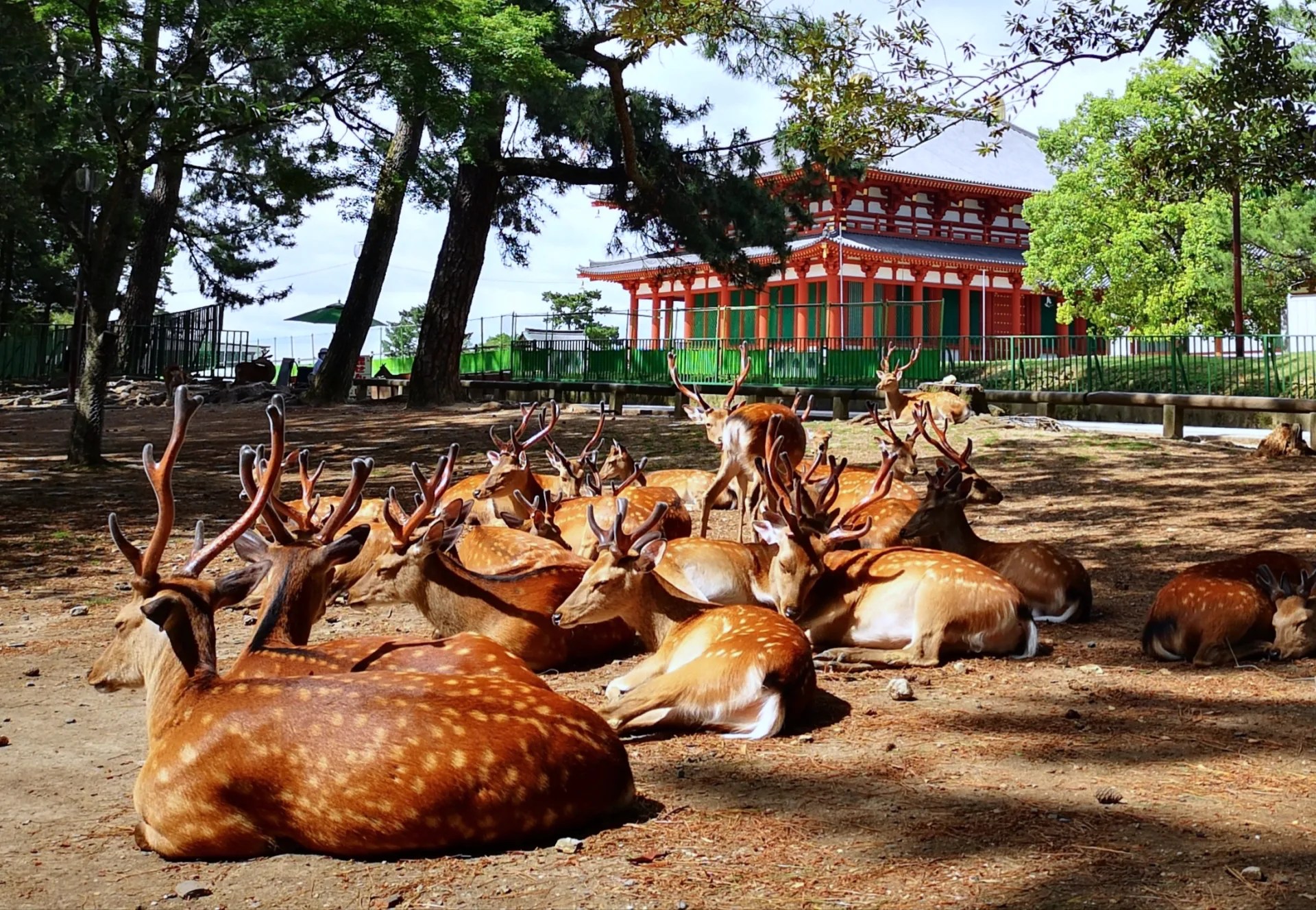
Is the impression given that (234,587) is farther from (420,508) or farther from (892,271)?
(892,271)

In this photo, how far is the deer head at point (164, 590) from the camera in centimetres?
370

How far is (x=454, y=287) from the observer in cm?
2064

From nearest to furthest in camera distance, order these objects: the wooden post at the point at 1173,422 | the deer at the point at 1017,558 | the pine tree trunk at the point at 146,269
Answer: the deer at the point at 1017,558 < the wooden post at the point at 1173,422 < the pine tree trunk at the point at 146,269

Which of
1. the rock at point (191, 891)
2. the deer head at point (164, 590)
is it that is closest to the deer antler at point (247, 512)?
the deer head at point (164, 590)

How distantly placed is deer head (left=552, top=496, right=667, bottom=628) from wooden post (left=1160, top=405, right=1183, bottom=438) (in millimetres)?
13596

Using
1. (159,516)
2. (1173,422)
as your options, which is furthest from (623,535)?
(1173,422)

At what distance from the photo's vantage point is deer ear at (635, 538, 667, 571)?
521 cm

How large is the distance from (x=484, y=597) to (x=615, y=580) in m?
0.74

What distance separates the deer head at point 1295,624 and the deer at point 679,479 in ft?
13.8

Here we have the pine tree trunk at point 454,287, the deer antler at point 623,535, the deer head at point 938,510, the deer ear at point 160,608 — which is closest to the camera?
the deer ear at point 160,608

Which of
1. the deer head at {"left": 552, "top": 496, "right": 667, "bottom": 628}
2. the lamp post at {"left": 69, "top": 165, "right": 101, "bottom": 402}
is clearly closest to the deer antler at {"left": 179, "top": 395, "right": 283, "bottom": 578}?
the deer head at {"left": 552, "top": 496, "right": 667, "bottom": 628}

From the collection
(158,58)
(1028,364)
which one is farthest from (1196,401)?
(158,58)

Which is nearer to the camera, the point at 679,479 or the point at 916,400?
the point at 679,479

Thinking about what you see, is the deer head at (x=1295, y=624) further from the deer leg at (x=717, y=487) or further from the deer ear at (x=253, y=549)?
the deer ear at (x=253, y=549)
